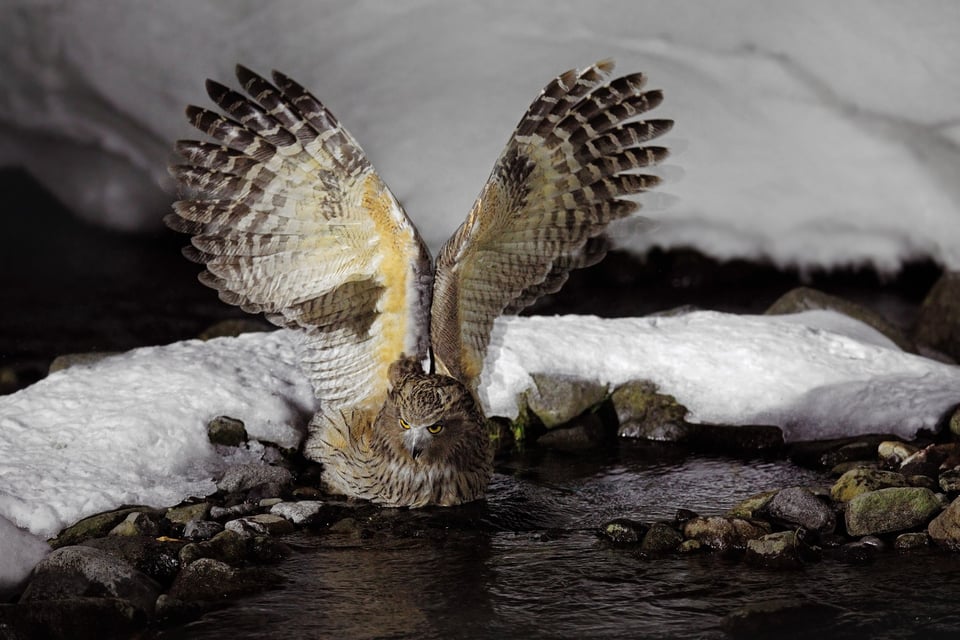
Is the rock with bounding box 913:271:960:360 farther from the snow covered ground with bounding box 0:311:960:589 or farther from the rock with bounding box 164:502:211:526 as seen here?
the rock with bounding box 164:502:211:526

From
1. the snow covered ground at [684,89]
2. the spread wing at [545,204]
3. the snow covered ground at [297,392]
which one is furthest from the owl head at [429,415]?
the snow covered ground at [684,89]

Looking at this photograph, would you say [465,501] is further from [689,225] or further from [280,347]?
[689,225]

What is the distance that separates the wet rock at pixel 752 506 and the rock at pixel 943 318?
13.1 ft

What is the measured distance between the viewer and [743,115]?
990 centimetres

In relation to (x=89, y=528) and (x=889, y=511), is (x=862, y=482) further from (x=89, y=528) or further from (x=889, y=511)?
(x=89, y=528)

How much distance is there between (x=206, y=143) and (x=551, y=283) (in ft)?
5.45

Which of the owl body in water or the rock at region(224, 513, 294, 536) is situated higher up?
the owl body in water

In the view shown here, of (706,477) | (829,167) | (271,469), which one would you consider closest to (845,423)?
(706,477)

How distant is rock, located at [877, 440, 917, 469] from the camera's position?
546cm

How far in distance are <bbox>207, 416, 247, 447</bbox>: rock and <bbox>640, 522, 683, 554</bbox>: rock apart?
7.03ft

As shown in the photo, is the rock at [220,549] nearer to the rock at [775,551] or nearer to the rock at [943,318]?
the rock at [775,551]

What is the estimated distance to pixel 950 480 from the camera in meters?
4.96

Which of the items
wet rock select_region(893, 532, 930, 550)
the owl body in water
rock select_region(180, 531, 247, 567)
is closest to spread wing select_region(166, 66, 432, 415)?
the owl body in water

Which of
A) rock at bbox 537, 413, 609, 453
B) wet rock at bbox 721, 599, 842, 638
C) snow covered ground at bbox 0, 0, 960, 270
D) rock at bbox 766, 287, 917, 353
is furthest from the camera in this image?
snow covered ground at bbox 0, 0, 960, 270
